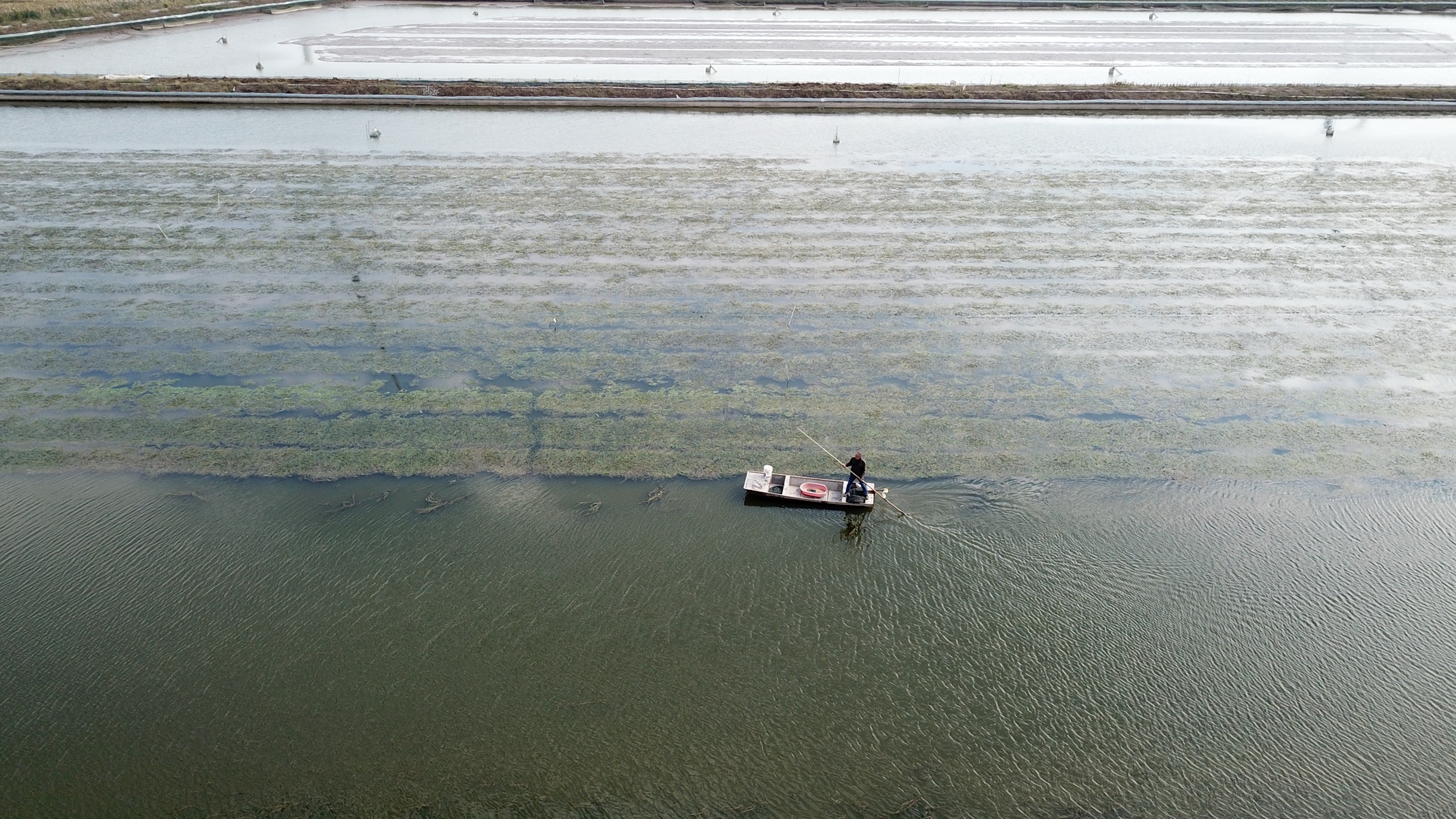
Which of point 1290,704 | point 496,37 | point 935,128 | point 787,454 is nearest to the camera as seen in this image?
point 1290,704

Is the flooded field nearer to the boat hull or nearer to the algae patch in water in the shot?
the algae patch in water

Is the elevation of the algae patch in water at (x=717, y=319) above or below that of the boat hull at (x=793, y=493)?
above

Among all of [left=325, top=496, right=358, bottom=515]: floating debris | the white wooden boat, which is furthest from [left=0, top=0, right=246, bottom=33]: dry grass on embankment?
the white wooden boat

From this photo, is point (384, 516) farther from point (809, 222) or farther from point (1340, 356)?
point (1340, 356)

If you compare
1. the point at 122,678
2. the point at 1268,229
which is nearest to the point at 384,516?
the point at 122,678

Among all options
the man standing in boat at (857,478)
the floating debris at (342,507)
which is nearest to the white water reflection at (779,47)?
the floating debris at (342,507)

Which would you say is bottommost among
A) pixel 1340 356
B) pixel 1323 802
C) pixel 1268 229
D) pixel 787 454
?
pixel 1323 802

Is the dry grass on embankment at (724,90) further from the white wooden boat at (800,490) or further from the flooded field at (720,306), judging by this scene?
the white wooden boat at (800,490)

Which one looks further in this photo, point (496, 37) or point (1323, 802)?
point (496, 37)
